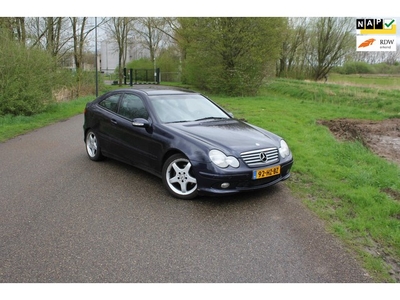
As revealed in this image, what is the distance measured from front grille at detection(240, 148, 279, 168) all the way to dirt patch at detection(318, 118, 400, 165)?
359 cm

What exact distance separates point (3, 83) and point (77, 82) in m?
11.2

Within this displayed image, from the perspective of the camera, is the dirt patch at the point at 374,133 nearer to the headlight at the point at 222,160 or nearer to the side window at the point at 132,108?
the headlight at the point at 222,160

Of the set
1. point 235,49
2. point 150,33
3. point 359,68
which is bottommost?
point 359,68

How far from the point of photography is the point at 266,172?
4.66 meters

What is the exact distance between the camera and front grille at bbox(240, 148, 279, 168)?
4574mm

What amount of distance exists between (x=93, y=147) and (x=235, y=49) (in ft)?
59.7

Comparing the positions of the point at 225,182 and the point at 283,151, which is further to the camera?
the point at 283,151

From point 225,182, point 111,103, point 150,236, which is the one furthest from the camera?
point 111,103

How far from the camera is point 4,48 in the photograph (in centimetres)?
1214

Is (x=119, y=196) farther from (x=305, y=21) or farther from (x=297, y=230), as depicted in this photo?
(x=305, y=21)

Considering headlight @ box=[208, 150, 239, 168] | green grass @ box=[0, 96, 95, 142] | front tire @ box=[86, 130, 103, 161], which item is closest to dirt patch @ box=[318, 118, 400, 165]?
headlight @ box=[208, 150, 239, 168]

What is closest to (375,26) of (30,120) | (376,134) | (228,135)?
(376,134)

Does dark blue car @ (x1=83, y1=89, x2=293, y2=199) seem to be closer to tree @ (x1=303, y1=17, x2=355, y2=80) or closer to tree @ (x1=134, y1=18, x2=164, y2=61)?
tree @ (x1=134, y1=18, x2=164, y2=61)

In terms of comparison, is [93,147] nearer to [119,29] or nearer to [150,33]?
[119,29]
